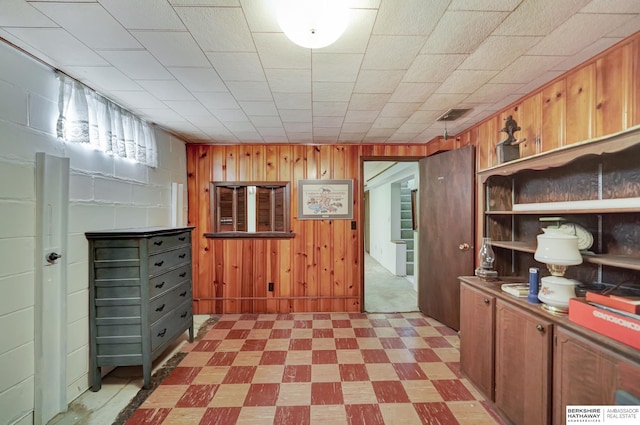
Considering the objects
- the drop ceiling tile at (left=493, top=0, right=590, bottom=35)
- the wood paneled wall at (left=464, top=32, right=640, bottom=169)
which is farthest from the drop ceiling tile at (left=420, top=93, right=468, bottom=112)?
the drop ceiling tile at (left=493, top=0, right=590, bottom=35)

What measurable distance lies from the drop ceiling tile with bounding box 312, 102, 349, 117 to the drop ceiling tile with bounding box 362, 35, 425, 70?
2.05 ft

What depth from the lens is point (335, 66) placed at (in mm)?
1738

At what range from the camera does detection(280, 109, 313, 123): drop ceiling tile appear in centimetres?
251

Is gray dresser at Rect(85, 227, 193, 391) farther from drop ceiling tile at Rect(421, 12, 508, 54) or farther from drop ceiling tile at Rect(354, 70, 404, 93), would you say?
drop ceiling tile at Rect(421, 12, 508, 54)

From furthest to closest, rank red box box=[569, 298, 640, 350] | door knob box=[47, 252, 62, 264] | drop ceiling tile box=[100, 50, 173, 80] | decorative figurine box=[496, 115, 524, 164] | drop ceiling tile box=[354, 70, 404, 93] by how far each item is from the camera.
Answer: decorative figurine box=[496, 115, 524, 164], drop ceiling tile box=[354, 70, 404, 93], door knob box=[47, 252, 62, 264], drop ceiling tile box=[100, 50, 173, 80], red box box=[569, 298, 640, 350]

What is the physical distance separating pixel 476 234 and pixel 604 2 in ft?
6.69

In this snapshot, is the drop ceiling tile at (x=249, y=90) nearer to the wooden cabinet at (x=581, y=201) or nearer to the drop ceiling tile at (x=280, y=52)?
the drop ceiling tile at (x=280, y=52)

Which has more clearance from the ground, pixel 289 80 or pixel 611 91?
pixel 289 80

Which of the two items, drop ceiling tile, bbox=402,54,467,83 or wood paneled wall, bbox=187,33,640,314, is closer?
drop ceiling tile, bbox=402,54,467,83

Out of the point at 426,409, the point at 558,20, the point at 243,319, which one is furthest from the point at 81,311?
the point at 558,20

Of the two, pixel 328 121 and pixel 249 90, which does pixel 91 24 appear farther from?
pixel 328 121

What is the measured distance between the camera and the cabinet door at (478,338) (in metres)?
1.85

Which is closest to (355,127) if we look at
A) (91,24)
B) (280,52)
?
(280,52)

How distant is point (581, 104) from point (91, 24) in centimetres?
291
